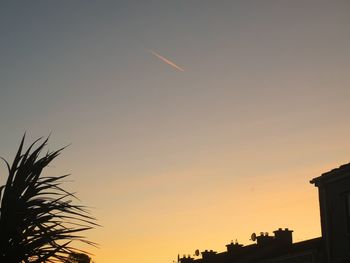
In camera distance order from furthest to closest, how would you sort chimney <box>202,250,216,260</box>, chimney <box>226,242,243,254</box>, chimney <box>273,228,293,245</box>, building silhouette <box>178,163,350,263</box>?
chimney <box>202,250,216,260</box> < chimney <box>226,242,243,254</box> < chimney <box>273,228,293,245</box> < building silhouette <box>178,163,350,263</box>

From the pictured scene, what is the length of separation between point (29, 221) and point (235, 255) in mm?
31720

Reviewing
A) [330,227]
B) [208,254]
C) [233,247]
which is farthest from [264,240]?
[330,227]

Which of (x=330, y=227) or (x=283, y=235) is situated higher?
(x=283, y=235)

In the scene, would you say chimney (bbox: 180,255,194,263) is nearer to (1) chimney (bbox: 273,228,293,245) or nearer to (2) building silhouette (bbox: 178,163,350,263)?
(1) chimney (bbox: 273,228,293,245)

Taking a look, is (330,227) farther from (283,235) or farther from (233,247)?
(233,247)

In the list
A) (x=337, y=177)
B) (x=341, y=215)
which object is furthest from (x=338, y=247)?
(x=337, y=177)

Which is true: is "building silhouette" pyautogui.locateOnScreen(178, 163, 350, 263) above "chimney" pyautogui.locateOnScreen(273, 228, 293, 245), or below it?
below

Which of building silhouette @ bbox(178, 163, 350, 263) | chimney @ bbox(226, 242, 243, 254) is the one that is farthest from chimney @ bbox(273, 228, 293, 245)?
building silhouette @ bbox(178, 163, 350, 263)

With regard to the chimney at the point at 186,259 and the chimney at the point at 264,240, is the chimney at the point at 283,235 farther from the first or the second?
the chimney at the point at 186,259

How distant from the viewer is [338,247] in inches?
878

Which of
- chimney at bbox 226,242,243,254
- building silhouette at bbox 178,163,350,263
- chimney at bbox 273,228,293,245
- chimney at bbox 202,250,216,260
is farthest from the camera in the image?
chimney at bbox 202,250,216,260

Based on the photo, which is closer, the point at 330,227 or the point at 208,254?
the point at 330,227

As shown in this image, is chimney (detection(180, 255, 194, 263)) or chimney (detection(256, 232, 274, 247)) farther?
chimney (detection(180, 255, 194, 263))

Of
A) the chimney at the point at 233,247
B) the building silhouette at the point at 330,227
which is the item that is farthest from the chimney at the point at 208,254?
the building silhouette at the point at 330,227
